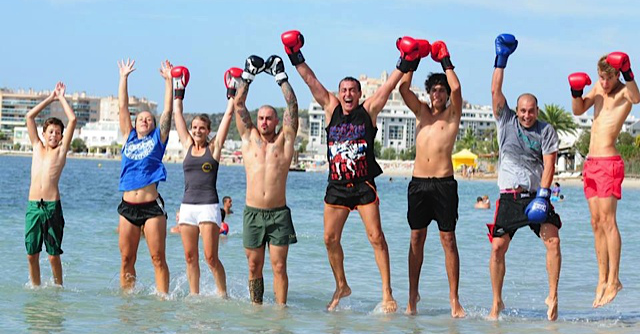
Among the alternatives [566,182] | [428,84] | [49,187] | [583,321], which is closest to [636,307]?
[583,321]

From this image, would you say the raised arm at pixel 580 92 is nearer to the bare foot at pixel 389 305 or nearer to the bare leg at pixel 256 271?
the bare foot at pixel 389 305

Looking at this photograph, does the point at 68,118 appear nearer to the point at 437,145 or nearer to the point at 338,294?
the point at 338,294

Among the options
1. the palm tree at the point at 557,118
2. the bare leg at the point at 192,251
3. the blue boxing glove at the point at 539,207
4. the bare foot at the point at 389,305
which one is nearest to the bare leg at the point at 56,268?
the bare leg at the point at 192,251

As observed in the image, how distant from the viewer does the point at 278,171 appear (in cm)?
990

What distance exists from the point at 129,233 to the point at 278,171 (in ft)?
6.11

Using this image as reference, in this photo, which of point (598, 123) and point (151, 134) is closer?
point (598, 123)

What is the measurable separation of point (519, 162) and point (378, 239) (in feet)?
5.30

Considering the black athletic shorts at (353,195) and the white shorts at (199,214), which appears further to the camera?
the white shorts at (199,214)

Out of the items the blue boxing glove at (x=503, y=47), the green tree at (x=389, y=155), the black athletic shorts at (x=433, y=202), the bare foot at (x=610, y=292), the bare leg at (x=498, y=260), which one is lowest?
the green tree at (x=389, y=155)

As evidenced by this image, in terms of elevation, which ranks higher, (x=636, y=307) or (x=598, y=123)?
(x=598, y=123)

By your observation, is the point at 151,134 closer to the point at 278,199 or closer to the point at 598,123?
the point at 278,199

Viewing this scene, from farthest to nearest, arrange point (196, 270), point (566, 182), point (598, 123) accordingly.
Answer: point (566, 182), point (196, 270), point (598, 123)

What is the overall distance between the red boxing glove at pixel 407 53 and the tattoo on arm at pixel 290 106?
1150 mm

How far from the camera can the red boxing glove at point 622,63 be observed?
891 centimetres
